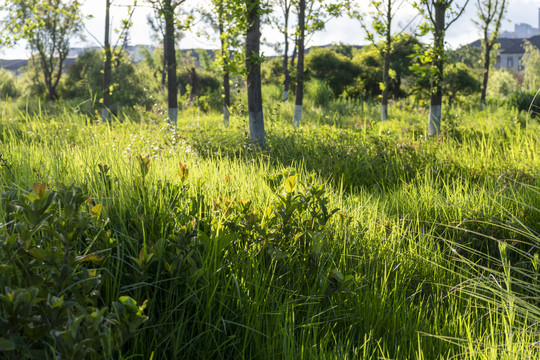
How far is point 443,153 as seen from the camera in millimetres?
5500

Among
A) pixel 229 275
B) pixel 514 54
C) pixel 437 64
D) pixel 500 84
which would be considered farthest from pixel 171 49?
pixel 514 54

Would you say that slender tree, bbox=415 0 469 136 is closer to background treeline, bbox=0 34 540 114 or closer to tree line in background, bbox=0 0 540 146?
tree line in background, bbox=0 0 540 146

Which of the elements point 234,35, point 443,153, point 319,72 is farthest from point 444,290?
point 319,72

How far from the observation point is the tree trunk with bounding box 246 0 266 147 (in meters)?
7.64

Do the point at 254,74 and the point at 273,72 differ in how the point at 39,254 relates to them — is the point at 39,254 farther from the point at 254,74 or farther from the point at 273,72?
the point at 273,72

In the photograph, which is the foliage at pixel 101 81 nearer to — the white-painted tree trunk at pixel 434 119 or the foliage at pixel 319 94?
the foliage at pixel 319 94

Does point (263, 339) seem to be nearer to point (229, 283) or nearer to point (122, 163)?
point (229, 283)

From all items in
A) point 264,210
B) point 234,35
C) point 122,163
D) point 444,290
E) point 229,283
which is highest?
point 234,35

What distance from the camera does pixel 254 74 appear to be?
8000mm

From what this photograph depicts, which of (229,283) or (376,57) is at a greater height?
(376,57)

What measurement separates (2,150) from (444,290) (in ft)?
12.1

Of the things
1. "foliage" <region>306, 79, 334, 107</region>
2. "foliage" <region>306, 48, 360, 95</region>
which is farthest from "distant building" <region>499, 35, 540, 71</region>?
"foliage" <region>306, 79, 334, 107</region>

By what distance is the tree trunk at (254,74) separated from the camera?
7.64 meters

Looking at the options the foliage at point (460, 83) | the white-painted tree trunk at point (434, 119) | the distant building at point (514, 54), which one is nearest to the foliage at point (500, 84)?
the foliage at point (460, 83)
